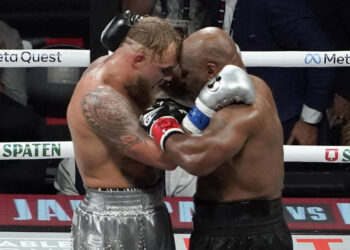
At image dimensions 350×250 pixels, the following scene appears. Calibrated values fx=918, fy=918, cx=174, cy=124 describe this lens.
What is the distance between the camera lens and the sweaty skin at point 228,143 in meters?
2.88

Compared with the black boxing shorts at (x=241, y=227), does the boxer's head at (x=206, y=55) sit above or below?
above

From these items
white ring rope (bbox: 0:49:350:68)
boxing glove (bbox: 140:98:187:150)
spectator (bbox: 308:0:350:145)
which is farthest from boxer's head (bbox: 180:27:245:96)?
spectator (bbox: 308:0:350:145)

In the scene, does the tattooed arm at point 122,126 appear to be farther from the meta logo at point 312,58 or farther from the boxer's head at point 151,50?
the meta logo at point 312,58

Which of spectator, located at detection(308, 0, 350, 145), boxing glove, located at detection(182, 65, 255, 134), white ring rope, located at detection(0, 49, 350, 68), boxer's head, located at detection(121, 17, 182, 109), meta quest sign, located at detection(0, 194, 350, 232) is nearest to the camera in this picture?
boxing glove, located at detection(182, 65, 255, 134)

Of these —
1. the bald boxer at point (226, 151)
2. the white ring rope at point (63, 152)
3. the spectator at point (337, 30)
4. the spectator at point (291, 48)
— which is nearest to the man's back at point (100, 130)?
the bald boxer at point (226, 151)

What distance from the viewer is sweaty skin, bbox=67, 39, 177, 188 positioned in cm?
296

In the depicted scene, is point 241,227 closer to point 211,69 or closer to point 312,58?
point 211,69

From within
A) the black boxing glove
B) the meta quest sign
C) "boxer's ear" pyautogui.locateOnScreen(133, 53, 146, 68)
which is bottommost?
the meta quest sign

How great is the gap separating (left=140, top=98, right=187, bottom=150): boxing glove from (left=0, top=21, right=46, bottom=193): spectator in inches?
63.4

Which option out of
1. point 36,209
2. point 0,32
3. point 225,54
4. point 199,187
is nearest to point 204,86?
point 225,54

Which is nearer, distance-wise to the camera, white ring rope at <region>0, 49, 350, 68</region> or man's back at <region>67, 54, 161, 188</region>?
man's back at <region>67, 54, 161, 188</region>

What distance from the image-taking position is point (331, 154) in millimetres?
4031

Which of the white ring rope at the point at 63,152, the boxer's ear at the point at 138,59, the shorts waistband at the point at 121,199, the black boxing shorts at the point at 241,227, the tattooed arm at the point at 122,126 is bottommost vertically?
the white ring rope at the point at 63,152

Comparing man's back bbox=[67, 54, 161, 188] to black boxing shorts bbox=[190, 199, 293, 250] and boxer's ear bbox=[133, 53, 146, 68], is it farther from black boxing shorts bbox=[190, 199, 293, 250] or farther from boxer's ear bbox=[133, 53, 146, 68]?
black boxing shorts bbox=[190, 199, 293, 250]
